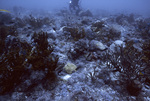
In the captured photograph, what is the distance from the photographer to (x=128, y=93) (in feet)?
7.36

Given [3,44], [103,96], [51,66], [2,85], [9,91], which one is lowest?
[103,96]

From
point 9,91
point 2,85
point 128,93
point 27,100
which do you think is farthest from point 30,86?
point 128,93

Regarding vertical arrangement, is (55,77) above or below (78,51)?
below

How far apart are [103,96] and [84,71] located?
40.3 inches

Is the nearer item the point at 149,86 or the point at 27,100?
the point at 27,100

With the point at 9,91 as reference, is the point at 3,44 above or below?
above

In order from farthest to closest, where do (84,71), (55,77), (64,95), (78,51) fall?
(78,51) → (84,71) → (55,77) → (64,95)

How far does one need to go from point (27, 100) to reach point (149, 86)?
3.57 meters

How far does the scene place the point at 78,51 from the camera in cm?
373

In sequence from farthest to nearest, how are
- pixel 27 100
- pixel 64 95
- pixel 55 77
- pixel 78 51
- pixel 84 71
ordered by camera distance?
pixel 78 51
pixel 84 71
pixel 55 77
pixel 64 95
pixel 27 100

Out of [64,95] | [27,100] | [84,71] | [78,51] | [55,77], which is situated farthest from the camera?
[78,51]

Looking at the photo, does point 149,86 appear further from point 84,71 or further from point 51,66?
point 51,66

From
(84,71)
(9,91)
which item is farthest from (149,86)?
(9,91)

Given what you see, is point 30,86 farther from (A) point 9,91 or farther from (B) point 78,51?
(B) point 78,51
